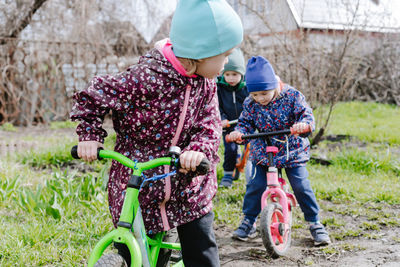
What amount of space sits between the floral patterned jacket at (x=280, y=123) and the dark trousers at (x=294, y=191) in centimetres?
8

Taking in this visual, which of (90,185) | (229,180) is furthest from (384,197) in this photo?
(90,185)

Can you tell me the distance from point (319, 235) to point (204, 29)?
7.12 ft

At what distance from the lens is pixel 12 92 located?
374 inches

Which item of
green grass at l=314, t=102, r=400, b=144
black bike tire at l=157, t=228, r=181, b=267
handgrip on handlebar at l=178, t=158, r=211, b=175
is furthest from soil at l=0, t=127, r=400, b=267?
green grass at l=314, t=102, r=400, b=144

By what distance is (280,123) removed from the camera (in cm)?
339

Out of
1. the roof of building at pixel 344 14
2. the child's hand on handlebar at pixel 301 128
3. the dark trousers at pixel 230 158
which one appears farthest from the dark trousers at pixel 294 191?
the roof of building at pixel 344 14

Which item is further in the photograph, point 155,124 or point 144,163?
point 155,124

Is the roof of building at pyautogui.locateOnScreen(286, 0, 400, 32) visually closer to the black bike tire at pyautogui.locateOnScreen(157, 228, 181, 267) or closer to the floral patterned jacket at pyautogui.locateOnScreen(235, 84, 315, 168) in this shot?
the floral patterned jacket at pyautogui.locateOnScreen(235, 84, 315, 168)

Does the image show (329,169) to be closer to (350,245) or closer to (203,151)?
(350,245)

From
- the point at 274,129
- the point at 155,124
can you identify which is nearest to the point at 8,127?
the point at 274,129

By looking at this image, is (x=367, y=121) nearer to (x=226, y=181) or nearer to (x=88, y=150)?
(x=226, y=181)

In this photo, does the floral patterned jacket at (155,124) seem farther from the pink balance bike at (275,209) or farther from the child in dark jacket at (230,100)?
the child in dark jacket at (230,100)

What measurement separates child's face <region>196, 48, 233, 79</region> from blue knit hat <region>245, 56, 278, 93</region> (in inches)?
49.1

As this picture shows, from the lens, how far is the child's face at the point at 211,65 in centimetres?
196
